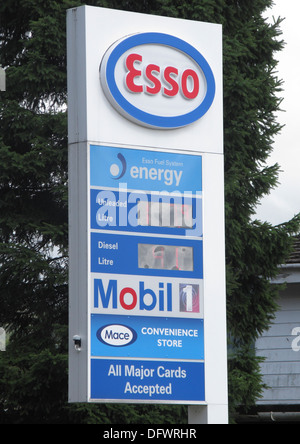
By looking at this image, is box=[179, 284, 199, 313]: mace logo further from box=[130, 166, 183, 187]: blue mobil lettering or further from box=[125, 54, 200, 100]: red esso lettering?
box=[125, 54, 200, 100]: red esso lettering

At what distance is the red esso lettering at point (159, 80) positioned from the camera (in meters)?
9.91

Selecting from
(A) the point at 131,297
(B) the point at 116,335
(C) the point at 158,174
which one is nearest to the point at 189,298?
(A) the point at 131,297

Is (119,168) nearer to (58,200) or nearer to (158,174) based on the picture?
(158,174)

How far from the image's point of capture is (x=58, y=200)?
1505cm

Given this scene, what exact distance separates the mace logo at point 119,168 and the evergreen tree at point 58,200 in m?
4.35

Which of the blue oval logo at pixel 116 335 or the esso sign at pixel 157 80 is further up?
the esso sign at pixel 157 80

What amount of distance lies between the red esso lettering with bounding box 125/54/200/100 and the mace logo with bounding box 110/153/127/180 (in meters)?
0.74

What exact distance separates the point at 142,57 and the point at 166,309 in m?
2.67

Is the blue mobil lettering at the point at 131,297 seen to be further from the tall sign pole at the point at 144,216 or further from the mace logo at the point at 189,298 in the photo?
the mace logo at the point at 189,298

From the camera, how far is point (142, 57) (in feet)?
32.8

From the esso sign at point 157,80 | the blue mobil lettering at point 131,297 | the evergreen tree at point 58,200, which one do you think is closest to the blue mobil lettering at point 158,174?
the esso sign at point 157,80

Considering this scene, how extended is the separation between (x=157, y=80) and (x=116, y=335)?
2.74 m

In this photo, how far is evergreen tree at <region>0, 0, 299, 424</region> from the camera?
545 inches

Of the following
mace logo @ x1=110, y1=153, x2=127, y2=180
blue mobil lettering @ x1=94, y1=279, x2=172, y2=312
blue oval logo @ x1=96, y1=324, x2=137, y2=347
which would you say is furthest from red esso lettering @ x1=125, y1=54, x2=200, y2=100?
blue oval logo @ x1=96, y1=324, x2=137, y2=347
